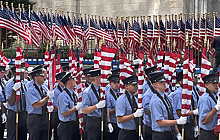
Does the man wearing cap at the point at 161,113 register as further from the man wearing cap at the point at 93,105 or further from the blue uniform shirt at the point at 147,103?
the man wearing cap at the point at 93,105

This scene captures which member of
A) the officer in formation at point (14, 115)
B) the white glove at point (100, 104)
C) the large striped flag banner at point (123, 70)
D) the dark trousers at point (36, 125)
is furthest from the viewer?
the officer in formation at point (14, 115)

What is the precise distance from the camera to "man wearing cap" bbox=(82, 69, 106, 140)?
9.16 m

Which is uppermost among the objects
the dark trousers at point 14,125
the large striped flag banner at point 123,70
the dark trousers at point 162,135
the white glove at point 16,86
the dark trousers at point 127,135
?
the large striped flag banner at point 123,70

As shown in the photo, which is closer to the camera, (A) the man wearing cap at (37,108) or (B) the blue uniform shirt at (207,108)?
(B) the blue uniform shirt at (207,108)

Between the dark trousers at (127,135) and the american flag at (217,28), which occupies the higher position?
the american flag at (217,28)

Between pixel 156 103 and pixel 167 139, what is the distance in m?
0.67

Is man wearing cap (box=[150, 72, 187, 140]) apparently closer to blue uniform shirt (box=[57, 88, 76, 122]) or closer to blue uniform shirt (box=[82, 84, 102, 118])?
blue uniform shirt (box=[82, 84, 102, 118])

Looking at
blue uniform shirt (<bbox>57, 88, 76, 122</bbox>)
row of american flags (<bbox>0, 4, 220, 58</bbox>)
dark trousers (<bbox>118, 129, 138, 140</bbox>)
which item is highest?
row of american flags (<bbox>0, 4, 220, 58</bbox>)

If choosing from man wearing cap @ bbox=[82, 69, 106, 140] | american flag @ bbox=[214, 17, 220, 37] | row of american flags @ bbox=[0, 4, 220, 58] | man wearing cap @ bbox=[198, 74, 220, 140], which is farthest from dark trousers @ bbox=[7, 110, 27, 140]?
american flag @ bbox=[214, 17, 220, 37]

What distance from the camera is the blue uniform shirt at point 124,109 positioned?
8.09 metres

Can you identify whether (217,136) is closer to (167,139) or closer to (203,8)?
(167,139)

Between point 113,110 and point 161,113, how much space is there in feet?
7.60

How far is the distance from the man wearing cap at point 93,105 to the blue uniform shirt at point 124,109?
3.29ft

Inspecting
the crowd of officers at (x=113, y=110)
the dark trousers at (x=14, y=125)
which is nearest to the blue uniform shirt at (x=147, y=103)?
the crowd of officers at (x=113, y=110)
